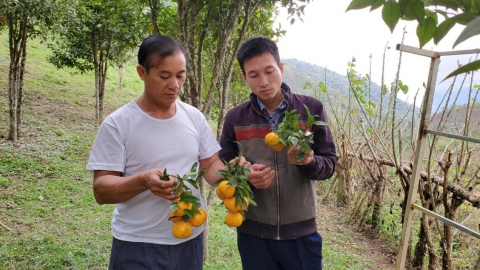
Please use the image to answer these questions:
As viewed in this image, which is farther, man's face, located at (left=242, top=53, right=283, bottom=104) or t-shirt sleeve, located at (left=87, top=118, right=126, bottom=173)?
man's face, located at (left=242, top=53, right=283, bottom=104)

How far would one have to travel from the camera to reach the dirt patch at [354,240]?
402cm

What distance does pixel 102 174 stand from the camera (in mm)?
1316

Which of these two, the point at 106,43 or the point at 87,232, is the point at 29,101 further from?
the point at 87,232

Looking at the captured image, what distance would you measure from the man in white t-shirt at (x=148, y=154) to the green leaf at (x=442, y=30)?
0.86 metres

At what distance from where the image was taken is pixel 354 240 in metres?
4.45

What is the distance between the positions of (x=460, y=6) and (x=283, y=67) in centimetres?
111

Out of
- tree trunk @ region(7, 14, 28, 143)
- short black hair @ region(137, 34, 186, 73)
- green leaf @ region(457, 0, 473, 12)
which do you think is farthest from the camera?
tree trunk @ region(7, 14, 28, 143)

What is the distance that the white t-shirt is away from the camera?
133cm

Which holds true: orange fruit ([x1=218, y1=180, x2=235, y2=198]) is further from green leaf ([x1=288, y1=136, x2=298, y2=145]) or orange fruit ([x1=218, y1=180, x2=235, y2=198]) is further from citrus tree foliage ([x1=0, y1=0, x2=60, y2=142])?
citrus tree foliage ([x1=0, y1=0, x2=60, y2=142])

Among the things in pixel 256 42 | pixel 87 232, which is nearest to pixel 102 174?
pixel 256 42

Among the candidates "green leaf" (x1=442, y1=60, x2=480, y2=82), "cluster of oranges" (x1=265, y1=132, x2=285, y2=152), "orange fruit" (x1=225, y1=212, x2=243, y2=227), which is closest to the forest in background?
"green leaf" (x1=442, y1=60, x2=480, y2=82)

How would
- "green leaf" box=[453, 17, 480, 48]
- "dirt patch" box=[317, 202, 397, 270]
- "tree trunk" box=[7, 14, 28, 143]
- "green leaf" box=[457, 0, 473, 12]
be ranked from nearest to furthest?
"green leaf" box=[453, 17, 480, 48] → "green leaf" box=[457, 0, 473, 12] → "dirt patch" box=[317, 202, 397, 270] → "tree trunk" box=[7, 14, 28, 143]

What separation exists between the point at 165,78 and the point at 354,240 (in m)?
3.91

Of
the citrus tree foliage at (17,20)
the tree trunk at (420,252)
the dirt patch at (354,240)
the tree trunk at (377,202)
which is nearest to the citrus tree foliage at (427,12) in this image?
the tree trunk at (420,252)
